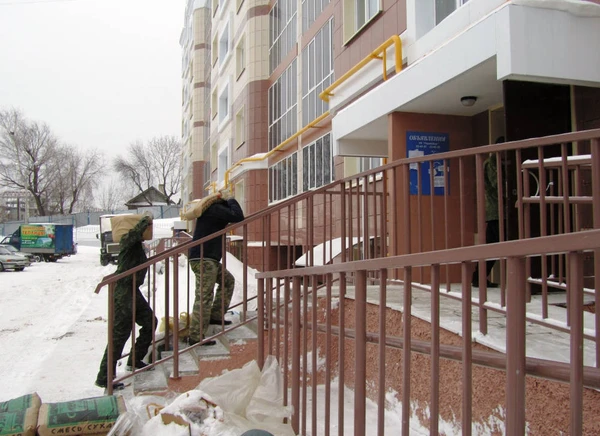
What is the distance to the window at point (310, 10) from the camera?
13.2 metres

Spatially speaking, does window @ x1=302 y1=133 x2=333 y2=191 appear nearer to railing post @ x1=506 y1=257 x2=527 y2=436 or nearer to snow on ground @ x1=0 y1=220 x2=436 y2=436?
snow on ground @ x1=0 y1=220 x2=436 y2=436

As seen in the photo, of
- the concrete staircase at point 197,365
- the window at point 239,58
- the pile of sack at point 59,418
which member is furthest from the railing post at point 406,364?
the window at point 239,58

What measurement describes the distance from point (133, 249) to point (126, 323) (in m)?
0.80

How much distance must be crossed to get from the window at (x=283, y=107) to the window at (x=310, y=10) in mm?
1396

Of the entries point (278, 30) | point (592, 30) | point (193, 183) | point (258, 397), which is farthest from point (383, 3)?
point (193, 183)

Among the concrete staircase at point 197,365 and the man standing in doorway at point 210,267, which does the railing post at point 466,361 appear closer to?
the concrete staircase at point 197,365

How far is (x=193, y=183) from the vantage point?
39.2 metres

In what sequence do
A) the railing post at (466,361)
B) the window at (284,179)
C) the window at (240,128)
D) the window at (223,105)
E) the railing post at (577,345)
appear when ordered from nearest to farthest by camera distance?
the railing post at (577,345) → the railing post at (466,361) → the window at (284,179) → the window at (240,128) → the window at (223,105)

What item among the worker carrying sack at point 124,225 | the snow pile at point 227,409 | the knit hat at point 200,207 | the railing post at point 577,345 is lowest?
the snow pile at point 227,409

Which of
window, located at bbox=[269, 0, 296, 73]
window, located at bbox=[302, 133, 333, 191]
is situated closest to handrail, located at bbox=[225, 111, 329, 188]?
window, located at bbox=[302, 133, 333, 191]

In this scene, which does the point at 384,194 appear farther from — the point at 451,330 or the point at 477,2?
the point at 477,2

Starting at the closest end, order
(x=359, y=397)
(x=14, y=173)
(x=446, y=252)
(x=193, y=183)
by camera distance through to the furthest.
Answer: (x=446, y=252), (x=359, y=397), (x=193, y=183), (x=14, y=173)

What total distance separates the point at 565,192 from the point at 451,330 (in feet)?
3.69

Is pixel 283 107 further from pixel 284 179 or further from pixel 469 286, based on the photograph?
pixel 469 286
